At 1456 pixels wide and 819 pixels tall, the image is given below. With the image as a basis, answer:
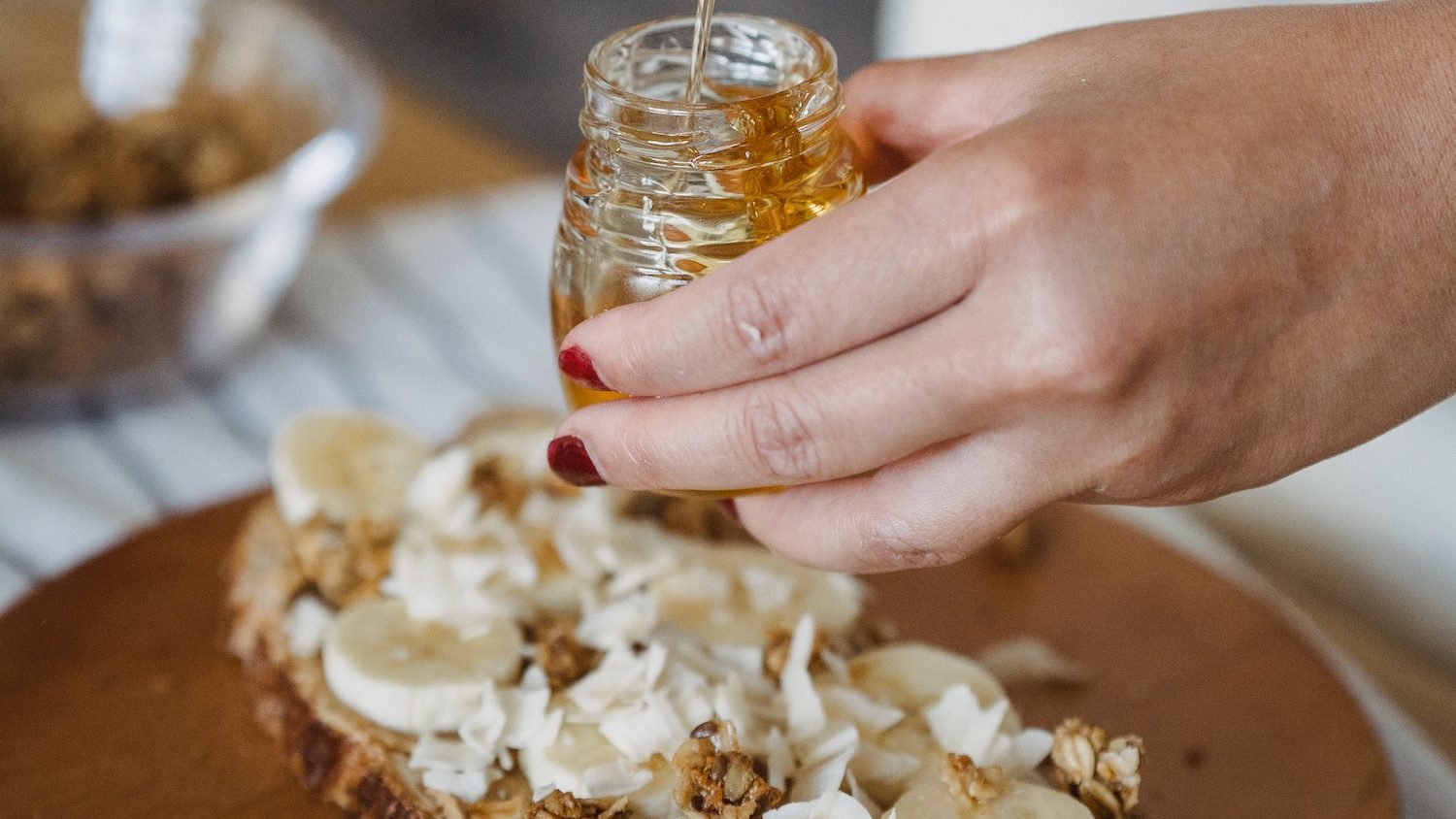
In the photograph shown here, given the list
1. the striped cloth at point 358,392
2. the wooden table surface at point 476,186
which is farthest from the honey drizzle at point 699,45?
the wooden table surface at point 476,186

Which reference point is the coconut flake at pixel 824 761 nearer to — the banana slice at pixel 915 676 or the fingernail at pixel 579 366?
the banana slice at pixel 915 676

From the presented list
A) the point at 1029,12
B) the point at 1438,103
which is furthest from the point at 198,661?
the point at 1029,12

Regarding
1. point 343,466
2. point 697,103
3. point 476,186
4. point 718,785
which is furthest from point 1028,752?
point 476,186

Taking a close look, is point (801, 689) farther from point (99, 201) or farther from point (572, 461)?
point (99, 201)

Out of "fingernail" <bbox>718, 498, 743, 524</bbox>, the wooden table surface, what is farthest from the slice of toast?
the wooden table surface

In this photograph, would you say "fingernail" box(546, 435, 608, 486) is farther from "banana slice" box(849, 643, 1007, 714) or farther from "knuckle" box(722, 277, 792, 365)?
"banana slice" box(849, 643, 1007, 714)

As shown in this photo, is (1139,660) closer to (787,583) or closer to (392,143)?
(787,583)
